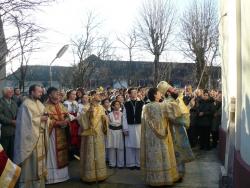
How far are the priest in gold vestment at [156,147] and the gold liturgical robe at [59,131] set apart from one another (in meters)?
1.73

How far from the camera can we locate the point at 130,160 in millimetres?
9867

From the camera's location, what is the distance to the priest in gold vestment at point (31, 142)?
7.02 metres

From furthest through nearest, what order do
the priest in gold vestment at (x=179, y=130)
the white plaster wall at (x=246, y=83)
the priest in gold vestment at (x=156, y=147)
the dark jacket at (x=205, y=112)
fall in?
the dark jacket at (x=205, y=112), the priest in gold vestment at (x=179, y=130), the priest in gold vestment at (x=156, y=147), the white plaster wall at (x=246, y=83)

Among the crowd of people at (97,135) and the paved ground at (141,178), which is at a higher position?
the crowd of people at (97,135)

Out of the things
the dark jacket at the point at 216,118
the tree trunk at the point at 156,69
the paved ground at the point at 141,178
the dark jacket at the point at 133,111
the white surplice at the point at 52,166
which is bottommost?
the paved ground at the point at 141,178

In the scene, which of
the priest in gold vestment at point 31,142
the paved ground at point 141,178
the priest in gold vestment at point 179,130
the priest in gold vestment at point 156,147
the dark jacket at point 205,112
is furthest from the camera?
the dark jacket at point 205,112

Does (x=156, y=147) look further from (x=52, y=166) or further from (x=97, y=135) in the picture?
(x=52, y=166)

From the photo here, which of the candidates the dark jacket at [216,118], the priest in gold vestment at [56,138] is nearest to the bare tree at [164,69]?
the dark jacket at [216,118]

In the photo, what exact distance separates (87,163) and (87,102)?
2.21 meters

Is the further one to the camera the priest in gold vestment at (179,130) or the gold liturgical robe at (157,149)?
the priest in gold vestment at (179,130)

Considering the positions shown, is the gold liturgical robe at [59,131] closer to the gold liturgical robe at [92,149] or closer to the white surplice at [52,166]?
the white surplice at [52,166]

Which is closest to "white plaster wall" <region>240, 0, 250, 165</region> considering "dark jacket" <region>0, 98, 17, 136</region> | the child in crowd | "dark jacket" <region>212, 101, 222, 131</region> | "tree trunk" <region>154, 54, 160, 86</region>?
the child in crowd

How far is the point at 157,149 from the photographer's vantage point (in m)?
7.56

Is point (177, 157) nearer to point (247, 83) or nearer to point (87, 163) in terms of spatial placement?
point (87, 163)
